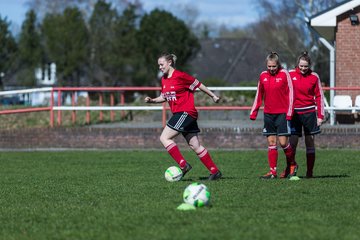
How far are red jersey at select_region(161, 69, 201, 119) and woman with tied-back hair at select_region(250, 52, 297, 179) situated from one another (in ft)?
3.07

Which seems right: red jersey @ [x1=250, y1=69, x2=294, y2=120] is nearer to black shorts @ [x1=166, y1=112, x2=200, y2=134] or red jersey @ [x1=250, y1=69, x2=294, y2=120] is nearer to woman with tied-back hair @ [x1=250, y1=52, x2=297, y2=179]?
woman with tied-back hair @ [x1=250, y1=52, x2=297, y2=179]

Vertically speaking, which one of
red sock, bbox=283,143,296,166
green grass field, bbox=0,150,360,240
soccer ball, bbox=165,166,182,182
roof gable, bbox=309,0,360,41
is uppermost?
roof gable, bbox=309,0,360,41

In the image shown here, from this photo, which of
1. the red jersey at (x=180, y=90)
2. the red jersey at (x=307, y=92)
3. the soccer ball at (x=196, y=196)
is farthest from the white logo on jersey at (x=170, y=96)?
the soccer ball at (x=196, y=196)

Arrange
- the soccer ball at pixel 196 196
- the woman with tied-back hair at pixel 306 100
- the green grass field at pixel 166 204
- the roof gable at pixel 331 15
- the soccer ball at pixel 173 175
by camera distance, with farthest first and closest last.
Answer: the roof gable at pixel 331 15 → the woman with tied-back hair at pixel 306 100 → the soccer ball at pixel 173 175 → the soccer ball at pixel 196 196 → the green grass field at pixel 166 204

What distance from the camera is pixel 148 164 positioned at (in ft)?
50.7

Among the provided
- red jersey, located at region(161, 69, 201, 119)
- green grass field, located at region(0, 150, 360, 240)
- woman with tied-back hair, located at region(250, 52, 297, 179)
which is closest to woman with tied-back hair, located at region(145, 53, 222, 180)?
red jersey, located at region(161, 69, 201, 119)

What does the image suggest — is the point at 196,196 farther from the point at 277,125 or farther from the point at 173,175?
the point at 277,125

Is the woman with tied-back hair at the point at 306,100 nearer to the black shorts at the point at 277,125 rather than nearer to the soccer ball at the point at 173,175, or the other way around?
the black shorts at the point at 277,125

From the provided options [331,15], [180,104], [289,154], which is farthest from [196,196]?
[331,15]

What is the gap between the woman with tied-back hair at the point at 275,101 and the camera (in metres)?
11.7

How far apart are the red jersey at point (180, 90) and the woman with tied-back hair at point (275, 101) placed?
3.07ft

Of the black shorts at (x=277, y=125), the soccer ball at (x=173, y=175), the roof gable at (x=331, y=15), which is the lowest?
the soccer ball at (x=173, y=175)

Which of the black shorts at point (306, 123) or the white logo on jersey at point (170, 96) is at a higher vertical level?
the white logo on jersey at point (170, 96)

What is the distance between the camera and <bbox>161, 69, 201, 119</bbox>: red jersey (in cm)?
1171
